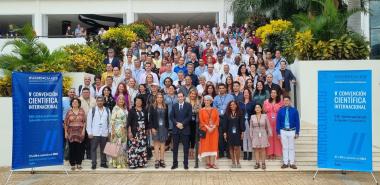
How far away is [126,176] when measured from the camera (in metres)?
11.3

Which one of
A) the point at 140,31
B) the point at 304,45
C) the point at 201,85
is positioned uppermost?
the point at 140,31

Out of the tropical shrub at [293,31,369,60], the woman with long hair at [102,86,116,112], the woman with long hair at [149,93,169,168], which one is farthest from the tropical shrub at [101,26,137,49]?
the woman with long hair at [149,93,169,168]

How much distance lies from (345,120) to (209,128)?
312 cm

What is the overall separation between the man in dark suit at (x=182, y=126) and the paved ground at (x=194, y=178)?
1.67 ft

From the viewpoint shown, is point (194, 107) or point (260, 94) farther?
point (260, 94)

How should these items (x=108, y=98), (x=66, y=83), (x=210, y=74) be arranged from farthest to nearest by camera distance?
(x=210, y=74), (x=66, y=83), (x=108, y=98)

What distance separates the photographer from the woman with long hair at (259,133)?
39.2 feet

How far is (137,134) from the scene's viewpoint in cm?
1200

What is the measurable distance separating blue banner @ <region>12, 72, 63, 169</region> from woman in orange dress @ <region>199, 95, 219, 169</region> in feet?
10.8

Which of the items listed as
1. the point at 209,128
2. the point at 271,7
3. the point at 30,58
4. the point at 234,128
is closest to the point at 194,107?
the point at 209,128

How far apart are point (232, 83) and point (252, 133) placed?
5.72 ft

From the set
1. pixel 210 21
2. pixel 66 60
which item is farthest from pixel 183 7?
pixel 66 60

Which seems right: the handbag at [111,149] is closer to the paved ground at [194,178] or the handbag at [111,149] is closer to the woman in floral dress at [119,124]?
the woman in floral dress at [119,124]

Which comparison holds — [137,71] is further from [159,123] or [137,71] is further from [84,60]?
[159,123]
